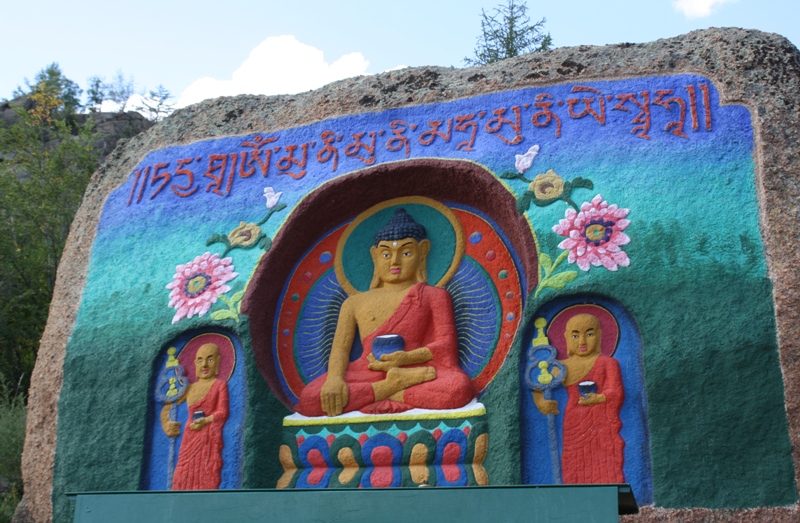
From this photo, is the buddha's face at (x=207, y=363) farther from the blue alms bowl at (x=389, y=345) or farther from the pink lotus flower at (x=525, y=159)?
the pink lotus flower at (x=525, y=159)

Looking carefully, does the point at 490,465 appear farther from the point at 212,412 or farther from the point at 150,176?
the point at 150,176

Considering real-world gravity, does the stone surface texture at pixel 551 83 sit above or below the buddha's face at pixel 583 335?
above

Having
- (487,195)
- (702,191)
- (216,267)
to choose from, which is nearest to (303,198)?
(216,267)

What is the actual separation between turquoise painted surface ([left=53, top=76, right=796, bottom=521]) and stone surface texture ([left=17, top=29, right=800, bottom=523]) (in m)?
0.11

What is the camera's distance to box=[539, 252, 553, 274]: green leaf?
785 cm

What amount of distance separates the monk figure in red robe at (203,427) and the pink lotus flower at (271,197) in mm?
1498

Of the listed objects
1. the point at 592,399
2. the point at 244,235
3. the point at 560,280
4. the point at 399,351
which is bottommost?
the point at 592,399

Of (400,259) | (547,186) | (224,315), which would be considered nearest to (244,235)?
(224,315)

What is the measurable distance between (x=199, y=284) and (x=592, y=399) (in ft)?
12.4

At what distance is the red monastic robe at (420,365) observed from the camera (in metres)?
7.90

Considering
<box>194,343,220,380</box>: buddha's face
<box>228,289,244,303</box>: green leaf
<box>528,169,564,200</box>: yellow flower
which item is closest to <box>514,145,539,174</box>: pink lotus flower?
<box>528,169,564,200</box>: yellow flower

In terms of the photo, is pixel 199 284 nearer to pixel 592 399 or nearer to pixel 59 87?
pixel 592 399

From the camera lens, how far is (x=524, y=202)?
8.22 metres

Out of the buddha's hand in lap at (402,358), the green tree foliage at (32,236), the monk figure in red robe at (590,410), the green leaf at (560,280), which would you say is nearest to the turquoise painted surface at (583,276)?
the green leaf at (560,280)
